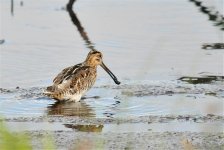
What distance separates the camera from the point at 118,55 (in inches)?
573

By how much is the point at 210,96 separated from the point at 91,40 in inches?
192

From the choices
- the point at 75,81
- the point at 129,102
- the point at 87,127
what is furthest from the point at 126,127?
the point at 75,81

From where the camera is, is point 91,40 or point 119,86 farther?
point 91,40

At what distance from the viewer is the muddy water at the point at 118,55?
10961 millimetres

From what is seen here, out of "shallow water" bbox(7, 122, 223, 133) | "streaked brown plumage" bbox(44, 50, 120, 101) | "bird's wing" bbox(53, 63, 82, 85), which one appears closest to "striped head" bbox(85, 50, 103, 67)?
"streaked brown plumage" bbox(44, 50, 120, 101)

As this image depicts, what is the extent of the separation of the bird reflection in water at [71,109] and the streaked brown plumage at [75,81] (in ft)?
0.40

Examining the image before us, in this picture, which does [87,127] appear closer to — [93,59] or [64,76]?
[64,76]

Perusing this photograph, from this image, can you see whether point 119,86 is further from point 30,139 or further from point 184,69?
point 30,139

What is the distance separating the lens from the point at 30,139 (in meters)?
8.87

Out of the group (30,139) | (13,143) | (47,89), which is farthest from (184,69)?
(13,143)

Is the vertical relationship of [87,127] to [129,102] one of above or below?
above

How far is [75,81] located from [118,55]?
2844 mm

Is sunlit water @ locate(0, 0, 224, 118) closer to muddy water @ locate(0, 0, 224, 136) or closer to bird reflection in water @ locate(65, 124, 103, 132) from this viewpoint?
muddy water @ locate(0, 0, 224, 136)

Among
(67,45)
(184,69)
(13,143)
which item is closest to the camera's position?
(13,143)
